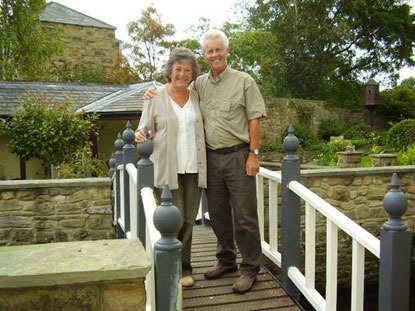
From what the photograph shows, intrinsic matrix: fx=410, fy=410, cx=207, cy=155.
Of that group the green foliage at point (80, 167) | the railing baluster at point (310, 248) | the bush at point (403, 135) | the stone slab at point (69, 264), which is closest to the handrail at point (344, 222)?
the railing baluster at point (310, 248)

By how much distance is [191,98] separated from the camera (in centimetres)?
283

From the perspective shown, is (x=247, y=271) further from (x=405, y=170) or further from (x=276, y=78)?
(x=276, y=78)

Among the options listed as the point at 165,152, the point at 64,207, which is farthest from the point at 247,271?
the point at 64,207

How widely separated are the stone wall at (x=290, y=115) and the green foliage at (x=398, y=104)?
90cm

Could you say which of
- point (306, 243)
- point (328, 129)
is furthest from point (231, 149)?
point (328, 129)

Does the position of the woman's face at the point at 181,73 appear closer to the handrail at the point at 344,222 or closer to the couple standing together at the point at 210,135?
the couple standing together at the point at 210,135

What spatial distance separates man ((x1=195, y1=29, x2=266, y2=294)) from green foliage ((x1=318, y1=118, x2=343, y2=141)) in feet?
51.9

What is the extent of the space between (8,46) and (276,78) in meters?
12.2

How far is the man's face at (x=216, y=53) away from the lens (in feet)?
8.86

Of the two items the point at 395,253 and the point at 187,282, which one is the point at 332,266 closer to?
the point at 395,253

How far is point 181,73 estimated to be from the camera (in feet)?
8.86

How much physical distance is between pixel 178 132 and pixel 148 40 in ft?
61.8

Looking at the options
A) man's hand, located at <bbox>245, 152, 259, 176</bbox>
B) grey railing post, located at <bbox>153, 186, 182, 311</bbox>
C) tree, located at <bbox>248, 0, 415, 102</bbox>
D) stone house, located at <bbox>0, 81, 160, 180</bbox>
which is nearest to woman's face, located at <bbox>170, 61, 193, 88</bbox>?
man's hand, located at <bbox>245, 152, 259, 176</bbox>

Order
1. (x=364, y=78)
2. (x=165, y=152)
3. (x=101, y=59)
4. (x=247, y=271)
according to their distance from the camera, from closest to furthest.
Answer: (x=165, y=152), (x=247, y=271), (x=101, y=59), (x=364, y=78)
